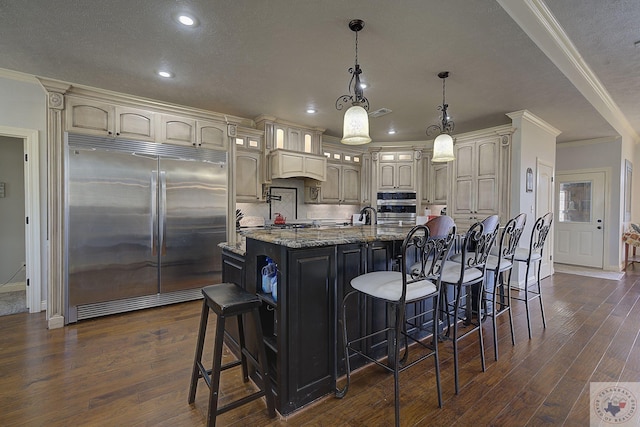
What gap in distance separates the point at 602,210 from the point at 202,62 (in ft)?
24.3

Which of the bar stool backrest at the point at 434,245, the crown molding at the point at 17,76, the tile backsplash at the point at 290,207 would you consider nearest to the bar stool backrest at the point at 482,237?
the bar stool backrest at the point at 434,245

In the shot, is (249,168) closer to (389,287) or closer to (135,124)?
(135,124)

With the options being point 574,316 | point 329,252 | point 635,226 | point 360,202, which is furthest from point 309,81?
point 635,226

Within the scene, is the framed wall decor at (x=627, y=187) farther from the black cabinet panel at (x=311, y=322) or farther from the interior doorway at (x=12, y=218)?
the interior doorway at (x=12, y=218)

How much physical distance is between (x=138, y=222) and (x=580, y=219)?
26.3 ft

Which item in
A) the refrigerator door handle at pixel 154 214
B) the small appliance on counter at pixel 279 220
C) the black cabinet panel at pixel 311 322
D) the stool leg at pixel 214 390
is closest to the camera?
the stool leg at pixel 214 390

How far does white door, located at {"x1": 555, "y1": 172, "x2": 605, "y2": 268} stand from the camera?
234 inches

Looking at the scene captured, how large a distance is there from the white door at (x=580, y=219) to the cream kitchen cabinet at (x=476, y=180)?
2978 mm

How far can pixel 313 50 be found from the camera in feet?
8.72

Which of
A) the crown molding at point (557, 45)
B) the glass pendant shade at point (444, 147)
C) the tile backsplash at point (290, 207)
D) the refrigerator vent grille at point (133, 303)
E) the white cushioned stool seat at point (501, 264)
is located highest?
the crown molding at point (557, 45)

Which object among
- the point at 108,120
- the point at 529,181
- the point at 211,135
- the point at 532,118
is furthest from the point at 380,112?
the point at 108,120

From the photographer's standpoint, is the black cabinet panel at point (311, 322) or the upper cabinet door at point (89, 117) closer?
the black cabinet panel at point (311, 322)

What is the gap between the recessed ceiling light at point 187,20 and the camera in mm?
2176

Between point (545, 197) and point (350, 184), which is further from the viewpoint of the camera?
point (350, 184)
